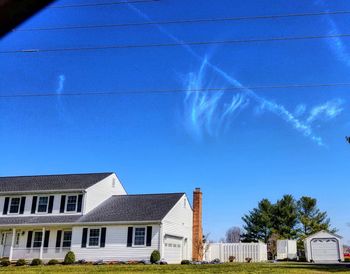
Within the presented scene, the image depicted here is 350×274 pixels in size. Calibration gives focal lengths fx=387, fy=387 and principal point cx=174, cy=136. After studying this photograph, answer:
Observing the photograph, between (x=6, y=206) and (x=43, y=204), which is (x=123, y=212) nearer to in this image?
(x=43, y=204)

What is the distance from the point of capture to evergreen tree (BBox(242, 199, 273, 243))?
55.6m

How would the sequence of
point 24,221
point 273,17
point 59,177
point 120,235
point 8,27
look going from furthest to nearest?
point 59,177
point 24,221
point 120,235
point 273,17
point 8,27

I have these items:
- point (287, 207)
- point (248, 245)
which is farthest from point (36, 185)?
point (287, 207)

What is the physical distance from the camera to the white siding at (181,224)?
2841 centimetres

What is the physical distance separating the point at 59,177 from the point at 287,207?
34878mm

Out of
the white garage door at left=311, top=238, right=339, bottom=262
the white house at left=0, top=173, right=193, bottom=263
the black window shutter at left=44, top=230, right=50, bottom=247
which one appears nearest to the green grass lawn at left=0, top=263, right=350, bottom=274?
the white house at left=0, top=173, right=193, bottom=263

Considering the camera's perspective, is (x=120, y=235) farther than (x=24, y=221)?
No

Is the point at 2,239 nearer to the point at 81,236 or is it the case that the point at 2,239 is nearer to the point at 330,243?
the point at 81,236

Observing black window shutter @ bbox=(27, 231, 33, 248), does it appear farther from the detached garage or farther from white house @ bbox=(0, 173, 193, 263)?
the detached garage

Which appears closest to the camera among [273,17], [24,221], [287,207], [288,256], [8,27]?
[8,27]

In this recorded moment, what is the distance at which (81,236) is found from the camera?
2825 cm

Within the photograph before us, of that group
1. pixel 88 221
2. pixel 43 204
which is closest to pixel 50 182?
pixel 43 204

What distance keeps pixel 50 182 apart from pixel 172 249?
1204 cm

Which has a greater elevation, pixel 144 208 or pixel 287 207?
pixel 287 207
